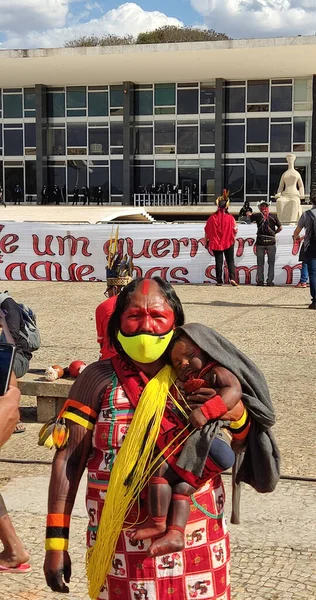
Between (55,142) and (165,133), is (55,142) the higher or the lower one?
the lower one

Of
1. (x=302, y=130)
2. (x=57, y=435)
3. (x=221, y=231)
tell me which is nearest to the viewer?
(x=57, y=435)

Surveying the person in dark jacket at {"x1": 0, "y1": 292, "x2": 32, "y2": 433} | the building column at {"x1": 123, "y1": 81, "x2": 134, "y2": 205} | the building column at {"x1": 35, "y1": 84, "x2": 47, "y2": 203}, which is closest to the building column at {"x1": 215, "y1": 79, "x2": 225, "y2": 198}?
the building column at {"x1": 123, "y1": 81, "x2": 134, "y2": 205}

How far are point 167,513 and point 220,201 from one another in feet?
48.5

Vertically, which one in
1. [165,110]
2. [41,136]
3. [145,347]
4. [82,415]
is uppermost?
[165,110]

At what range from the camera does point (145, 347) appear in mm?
2494

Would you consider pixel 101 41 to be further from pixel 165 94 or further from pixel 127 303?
pixel 127 303

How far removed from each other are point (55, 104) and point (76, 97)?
4.44 ft

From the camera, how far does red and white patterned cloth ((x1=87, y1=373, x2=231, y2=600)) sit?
2443 mm

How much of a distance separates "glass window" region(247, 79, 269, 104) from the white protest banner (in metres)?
26.5

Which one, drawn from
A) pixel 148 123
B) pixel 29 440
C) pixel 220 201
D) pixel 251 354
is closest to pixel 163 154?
pixel 148 123

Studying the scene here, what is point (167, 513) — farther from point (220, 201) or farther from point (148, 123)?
point (148, 123)

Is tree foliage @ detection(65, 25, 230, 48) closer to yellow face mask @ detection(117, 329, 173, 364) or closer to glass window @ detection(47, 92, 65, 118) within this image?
glass window @ detection(47, 92, 65, 118)

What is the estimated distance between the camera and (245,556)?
425cm

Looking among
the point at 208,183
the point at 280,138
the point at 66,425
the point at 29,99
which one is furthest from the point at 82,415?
the point at 29,99
